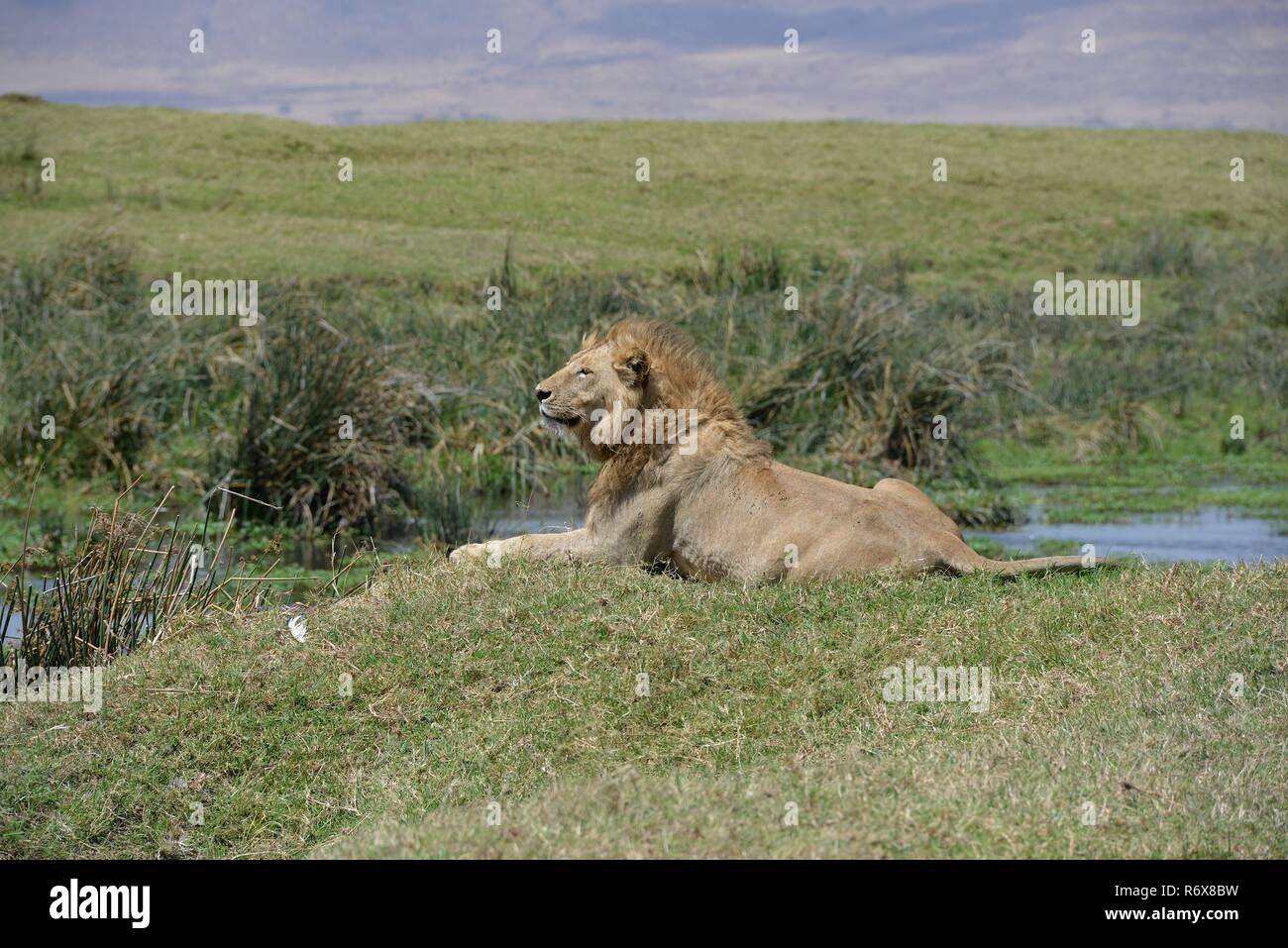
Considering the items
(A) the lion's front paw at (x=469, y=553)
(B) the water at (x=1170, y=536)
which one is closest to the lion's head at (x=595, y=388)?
(A) the lion's front paw at (x=469, y=553)

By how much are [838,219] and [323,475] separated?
2744 centimetres

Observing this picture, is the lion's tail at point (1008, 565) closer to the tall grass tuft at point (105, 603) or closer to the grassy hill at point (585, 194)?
the tall grass tuft at point (105, 603)

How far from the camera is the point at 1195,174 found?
5281cm

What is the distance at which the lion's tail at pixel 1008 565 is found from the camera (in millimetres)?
8797

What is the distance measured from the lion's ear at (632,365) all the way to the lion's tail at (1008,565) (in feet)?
6.92

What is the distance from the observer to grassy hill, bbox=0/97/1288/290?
32438 mm

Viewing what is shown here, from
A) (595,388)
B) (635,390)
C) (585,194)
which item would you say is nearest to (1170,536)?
(635,390)

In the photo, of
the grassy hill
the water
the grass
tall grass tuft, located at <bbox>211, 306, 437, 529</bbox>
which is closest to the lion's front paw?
the grass

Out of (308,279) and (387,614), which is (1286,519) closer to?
(387,614)

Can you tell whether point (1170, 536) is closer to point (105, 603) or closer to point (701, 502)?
point (701, 502)

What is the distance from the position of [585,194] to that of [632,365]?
33.0 metres

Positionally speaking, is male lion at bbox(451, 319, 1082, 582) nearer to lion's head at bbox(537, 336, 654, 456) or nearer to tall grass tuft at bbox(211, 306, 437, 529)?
lion's head at bbox(537, 336, 654, 456)

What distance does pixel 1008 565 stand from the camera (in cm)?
894
